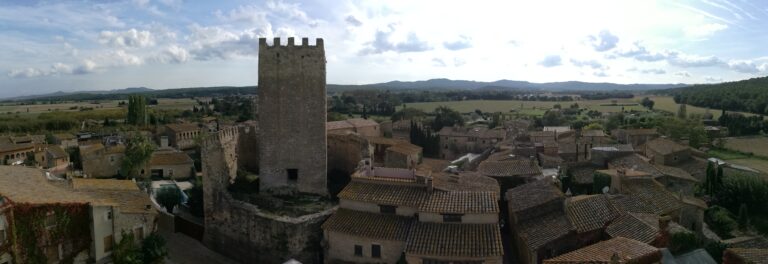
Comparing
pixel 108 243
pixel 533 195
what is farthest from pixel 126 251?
pixel 533 195

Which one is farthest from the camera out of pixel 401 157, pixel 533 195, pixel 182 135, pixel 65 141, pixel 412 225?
pixel 182 135

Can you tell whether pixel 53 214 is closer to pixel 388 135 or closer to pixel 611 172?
pixel 611 172

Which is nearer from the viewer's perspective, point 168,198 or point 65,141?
point 168,198

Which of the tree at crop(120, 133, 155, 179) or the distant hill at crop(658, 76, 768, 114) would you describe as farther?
the distant hill at crop(658, 76, 768, 114)

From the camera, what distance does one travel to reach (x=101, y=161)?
4422 centimetres

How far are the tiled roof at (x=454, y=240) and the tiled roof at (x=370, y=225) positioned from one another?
0.64m

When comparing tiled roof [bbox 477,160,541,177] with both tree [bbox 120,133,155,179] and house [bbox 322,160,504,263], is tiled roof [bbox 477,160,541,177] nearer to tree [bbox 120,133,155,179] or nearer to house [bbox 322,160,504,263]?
house [bbox 322,160,504,263]

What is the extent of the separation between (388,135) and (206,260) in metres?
48.1

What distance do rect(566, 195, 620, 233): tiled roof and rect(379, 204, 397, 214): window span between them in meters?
6.91

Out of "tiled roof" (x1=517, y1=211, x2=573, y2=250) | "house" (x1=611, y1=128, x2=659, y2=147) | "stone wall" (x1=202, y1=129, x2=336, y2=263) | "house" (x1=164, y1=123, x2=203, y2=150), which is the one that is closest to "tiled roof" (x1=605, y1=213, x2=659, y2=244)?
"tiled roof" (x1=517, y1=211, x2=573, y2=250)

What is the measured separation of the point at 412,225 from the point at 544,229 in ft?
16.6

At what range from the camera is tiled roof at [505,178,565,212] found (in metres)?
22.2

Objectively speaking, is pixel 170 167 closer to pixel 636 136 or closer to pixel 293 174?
pixel 293 174

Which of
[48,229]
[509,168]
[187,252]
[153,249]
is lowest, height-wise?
[187,252]
